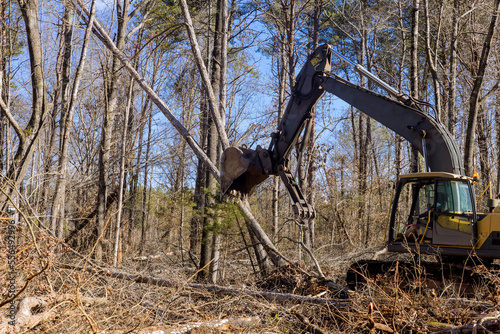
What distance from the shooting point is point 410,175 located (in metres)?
7.16

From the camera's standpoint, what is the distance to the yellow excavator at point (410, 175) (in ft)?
22.2

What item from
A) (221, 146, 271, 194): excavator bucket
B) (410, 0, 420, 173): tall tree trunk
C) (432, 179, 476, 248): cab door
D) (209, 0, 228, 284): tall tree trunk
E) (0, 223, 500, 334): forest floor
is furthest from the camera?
(410, 0, 420, 173): tall tree trunk

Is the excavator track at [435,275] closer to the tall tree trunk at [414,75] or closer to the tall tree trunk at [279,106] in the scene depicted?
the tall tree trunk at [279,106]

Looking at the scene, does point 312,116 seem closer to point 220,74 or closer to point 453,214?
point 453,214

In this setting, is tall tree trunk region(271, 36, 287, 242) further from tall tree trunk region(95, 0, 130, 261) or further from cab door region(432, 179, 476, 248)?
tall tree trunk region(95, 0, 130, 261)

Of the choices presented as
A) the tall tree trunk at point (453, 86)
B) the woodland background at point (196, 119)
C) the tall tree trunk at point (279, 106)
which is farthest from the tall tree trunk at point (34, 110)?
the tall tree trunk at point (453, 86)

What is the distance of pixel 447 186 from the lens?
22.2ft

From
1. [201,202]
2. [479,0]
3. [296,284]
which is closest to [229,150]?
[296,284]

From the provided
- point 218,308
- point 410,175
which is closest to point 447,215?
point 410,175

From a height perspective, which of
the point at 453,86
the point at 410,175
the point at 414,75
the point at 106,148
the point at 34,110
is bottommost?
the point at 410,175

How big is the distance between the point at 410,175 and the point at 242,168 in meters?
2.87

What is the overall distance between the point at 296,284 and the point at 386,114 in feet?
11.0

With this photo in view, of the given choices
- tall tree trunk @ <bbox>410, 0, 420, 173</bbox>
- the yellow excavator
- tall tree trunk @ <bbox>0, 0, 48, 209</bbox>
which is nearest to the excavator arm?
the yellow excavator

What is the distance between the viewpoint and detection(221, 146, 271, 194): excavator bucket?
7293 millimetres
